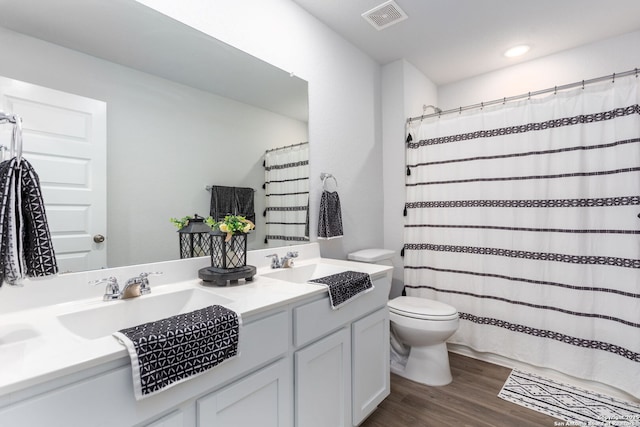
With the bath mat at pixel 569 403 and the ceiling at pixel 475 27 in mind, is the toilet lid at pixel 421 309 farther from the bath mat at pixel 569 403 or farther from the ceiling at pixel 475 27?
the ceiling at pixel 475 27

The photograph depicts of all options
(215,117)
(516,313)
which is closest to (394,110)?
(215,117)

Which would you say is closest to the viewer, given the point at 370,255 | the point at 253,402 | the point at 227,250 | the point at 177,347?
the point at 177,347

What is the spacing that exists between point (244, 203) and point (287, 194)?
0.32 m

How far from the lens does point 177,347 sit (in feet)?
2.65

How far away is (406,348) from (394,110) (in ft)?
6.38

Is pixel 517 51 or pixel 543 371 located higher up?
pixel 517 51

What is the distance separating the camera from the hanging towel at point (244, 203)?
166cm

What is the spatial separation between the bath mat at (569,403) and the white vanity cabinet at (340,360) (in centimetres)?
90

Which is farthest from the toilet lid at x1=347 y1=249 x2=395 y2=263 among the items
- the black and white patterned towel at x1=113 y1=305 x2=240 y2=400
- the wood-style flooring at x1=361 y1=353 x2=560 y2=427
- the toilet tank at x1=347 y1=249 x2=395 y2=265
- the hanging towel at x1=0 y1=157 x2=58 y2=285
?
the hanging towel at x1=0 y1=157 x2=58 y2=285

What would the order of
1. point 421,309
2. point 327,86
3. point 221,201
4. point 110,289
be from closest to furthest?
point 110,289 < point 221,201 < point 421,309 < point 327,86

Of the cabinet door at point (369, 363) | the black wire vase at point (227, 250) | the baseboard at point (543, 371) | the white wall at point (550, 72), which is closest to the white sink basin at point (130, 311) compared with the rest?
the black wire vase at point (227, 250)

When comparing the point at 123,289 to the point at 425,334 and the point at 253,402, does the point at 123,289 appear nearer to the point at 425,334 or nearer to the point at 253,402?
the point at 253,402

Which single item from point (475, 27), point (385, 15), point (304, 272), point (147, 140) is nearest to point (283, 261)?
point (304, 272)

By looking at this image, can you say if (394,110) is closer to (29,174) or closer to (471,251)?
(471,251)
